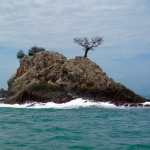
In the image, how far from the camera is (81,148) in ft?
59.1

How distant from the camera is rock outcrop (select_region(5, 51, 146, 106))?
5353 cm

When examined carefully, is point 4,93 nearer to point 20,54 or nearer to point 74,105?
point 74,105

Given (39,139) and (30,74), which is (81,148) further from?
(30,74)

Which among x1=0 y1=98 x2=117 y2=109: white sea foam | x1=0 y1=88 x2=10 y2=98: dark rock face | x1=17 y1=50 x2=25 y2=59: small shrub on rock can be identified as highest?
x1=17 y1=50 x2=25 y2=59: small shrub on rock

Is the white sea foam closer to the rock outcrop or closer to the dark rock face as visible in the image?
the rock outcrop

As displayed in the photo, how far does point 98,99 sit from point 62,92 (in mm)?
5899

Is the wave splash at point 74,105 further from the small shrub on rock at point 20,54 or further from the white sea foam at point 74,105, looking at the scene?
the small shrub on rock at point 20,54

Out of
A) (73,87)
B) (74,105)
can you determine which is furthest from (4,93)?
(74,105)

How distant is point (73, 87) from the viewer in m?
54.8

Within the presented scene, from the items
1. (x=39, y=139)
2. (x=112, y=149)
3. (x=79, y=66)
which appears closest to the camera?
(x=112, y=149)

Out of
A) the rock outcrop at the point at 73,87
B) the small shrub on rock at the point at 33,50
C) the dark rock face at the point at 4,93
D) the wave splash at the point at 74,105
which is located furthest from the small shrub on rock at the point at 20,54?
the wave splash at the point at 74,105

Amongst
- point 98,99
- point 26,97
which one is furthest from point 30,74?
point 98,99

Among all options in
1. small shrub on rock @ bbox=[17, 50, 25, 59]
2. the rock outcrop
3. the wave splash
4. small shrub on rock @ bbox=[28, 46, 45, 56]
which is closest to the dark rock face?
the rock outcrop

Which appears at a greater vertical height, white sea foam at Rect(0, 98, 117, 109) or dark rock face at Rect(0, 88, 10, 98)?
dark rock face at Rect(0, 88, 10, 98)
